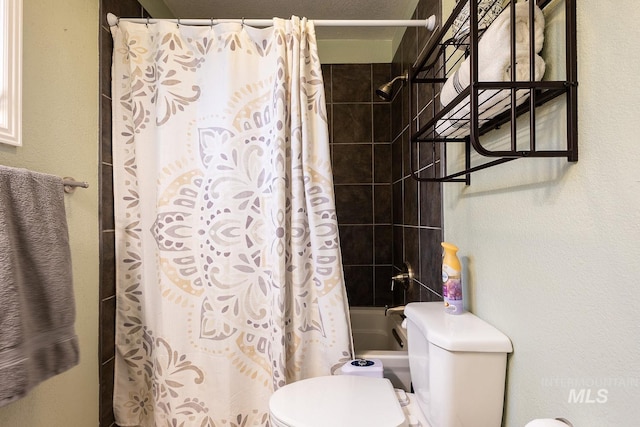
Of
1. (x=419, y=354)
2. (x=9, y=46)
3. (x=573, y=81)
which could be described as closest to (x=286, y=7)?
(x=9, y=46)

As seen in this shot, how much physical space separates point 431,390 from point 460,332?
0.61ft

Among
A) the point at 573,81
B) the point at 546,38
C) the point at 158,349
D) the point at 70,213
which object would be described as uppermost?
the point at 546,38

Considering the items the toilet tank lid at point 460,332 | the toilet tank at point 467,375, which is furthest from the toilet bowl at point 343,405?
the toilet tank lid at point 460,332

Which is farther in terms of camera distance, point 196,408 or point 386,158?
point 386,158

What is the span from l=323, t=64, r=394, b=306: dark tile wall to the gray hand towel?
1.76 m

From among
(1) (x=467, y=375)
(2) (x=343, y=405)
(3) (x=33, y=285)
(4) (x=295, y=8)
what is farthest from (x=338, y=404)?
(4) (x=295, y=8)

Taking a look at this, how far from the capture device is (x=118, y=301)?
1.54 m

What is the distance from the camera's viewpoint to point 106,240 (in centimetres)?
150

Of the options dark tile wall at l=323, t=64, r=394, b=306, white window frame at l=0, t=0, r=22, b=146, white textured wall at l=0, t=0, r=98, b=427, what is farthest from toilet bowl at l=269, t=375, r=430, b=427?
dark tile wall at l=323, t=64, r=394, b=306

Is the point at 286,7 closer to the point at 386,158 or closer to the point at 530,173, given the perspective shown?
the point at 386,158

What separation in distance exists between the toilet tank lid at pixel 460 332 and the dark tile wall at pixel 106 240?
1.21 metres

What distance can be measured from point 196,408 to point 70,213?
889 mm

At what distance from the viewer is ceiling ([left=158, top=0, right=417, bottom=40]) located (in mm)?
2088

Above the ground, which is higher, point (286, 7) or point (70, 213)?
point (286, 7)
